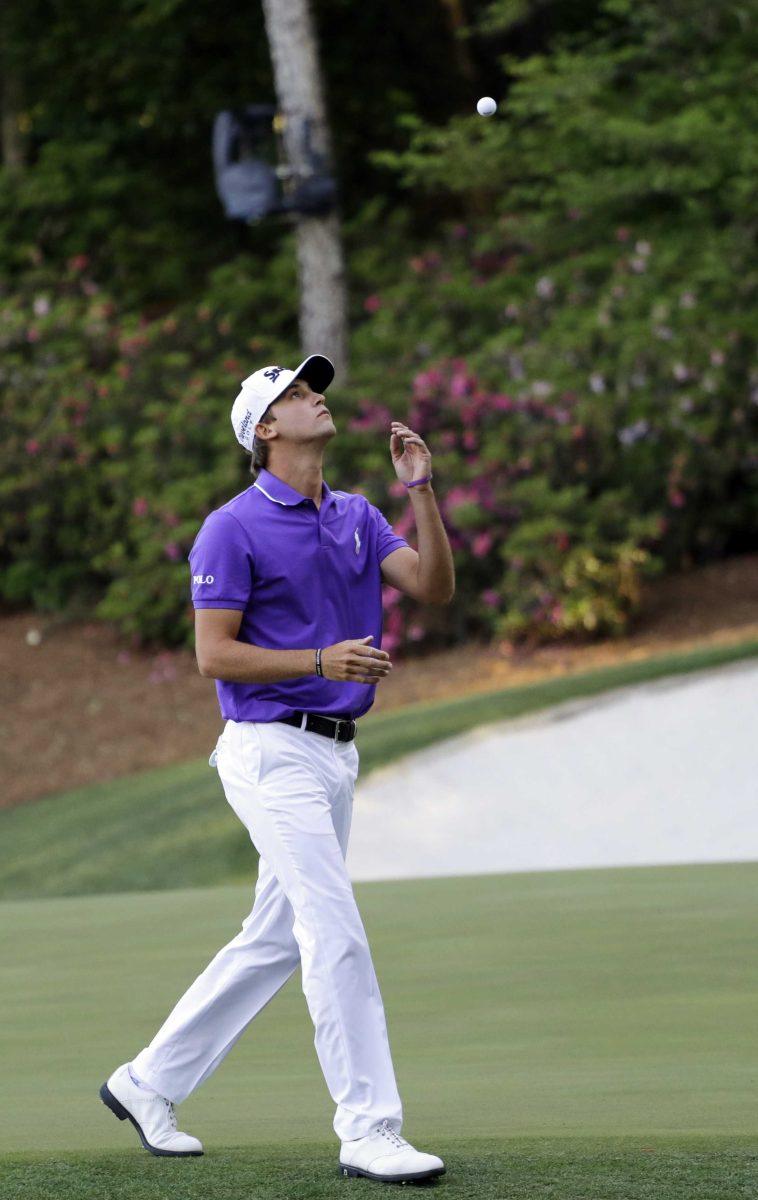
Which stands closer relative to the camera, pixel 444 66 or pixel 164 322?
pixel 164 322

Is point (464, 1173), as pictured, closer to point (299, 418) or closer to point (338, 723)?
point (338, 723)

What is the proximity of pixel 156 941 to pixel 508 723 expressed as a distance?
5.23 metres

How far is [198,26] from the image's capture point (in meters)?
22.8

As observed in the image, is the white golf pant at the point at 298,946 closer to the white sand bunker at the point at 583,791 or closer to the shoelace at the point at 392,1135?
the shoelace at the point at 392,1135

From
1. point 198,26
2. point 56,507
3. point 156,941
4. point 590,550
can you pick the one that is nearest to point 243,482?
point 56,507

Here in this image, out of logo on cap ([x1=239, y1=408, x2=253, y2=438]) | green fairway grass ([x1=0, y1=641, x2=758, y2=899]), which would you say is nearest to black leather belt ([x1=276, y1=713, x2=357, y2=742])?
logo on cap ([x1=239, y1=408, x2=253, y2=438])

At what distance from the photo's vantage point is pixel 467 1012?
6016 mm

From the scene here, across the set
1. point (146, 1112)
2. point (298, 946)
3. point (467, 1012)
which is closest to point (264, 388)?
point (298, 946)

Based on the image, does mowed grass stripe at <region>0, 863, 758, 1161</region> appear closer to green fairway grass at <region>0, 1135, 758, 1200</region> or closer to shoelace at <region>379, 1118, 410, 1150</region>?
green fairway grass at <region>0, 1135, 758, 1200</region>

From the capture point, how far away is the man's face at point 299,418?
4555 mm

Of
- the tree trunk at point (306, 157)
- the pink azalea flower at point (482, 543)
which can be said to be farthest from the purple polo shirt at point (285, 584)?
the tree trunk at point (306, 157)

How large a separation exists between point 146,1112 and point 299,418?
1762 mm

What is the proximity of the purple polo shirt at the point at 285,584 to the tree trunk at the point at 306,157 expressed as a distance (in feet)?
42.1

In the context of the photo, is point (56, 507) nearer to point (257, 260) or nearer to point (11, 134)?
point (257, 260)
